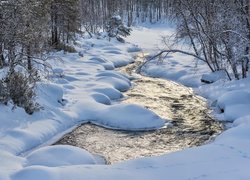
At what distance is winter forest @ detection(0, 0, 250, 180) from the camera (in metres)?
9.11

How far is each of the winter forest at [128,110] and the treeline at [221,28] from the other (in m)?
0.06

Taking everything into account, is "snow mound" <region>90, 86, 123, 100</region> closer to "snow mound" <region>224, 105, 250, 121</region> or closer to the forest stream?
the forest stream

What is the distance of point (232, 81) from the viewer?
2017 centimetres

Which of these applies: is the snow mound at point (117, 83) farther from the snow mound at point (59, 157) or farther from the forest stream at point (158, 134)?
the snow mound at point (59, 157)

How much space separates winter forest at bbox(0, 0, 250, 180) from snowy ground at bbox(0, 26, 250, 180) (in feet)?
0.10

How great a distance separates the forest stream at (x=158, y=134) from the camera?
39.9ft

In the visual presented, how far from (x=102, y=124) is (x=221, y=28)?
7005 millimetres

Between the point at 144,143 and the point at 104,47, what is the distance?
77.6 feet

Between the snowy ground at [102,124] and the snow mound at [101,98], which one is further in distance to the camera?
the snow mound at [101,98]

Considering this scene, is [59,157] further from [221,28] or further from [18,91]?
[221,28]

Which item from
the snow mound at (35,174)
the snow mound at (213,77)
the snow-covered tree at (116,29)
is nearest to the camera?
the snow mound at (35,174)

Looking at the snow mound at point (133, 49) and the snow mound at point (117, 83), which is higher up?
the snow mound at point (117, 83)

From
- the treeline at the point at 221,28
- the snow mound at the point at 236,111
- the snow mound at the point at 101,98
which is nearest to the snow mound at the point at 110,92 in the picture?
the snow mound at the point at 101,98

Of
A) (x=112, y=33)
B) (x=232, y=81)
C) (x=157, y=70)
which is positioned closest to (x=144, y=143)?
(x=232, y=81)
